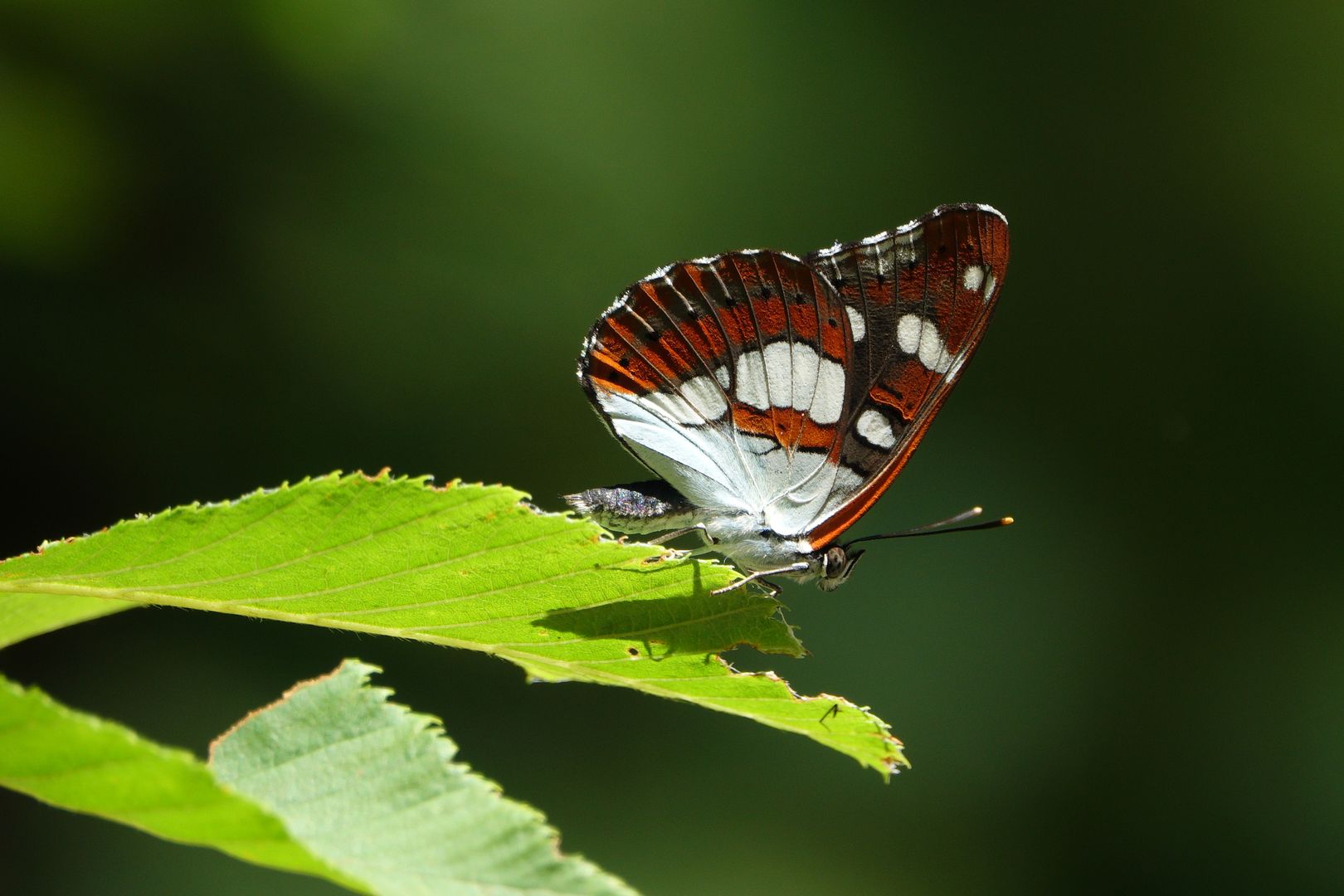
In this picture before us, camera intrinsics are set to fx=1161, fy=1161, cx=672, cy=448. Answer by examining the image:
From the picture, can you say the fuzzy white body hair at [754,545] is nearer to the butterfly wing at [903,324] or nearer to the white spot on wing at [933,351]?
the butterfly wing at [903,324]

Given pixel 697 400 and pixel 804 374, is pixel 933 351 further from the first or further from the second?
pixel 697 400

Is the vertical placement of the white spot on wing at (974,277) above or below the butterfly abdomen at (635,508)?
above

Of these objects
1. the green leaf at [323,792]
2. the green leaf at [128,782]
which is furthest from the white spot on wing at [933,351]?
the green leaf at [128,782]

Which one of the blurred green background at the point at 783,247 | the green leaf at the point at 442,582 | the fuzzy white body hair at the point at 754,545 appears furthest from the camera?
the blurred green background at the point at 783,247

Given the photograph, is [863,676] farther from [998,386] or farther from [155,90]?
[155,90]

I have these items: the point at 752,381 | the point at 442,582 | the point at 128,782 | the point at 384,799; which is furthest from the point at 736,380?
the point at 128,782

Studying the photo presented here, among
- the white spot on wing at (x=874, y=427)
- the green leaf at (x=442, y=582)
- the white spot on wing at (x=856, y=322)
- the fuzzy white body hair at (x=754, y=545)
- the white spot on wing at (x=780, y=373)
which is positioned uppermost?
the white spot on wing at (x=856, y=322)
